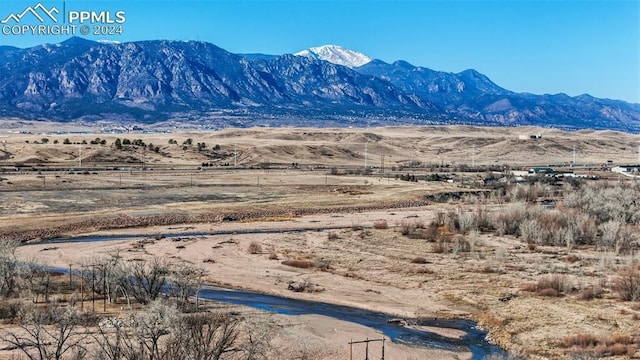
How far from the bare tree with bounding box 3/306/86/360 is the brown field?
8.46 m

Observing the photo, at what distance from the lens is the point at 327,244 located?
52594 mm

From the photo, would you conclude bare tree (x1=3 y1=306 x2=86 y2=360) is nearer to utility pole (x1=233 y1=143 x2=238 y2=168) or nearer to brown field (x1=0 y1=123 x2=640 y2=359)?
brown field (x1=0 y1=123 x2=640 y2=359)

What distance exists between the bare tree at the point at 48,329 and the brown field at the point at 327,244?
8.46 m

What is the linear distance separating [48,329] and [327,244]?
27167mm

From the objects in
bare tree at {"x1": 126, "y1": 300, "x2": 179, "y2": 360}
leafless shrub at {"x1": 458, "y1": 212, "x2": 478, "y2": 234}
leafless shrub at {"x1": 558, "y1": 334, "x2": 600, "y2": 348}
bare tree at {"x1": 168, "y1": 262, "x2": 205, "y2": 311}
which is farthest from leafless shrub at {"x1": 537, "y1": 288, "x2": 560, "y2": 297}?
leafless shrub at {"x1": 458, "y1": 212, "x2": 478, "y2": 234}

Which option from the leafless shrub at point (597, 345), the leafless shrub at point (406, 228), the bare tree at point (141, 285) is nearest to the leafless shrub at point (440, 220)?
the leafless shrub at point (406, 228)

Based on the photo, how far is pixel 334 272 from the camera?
42969 mm

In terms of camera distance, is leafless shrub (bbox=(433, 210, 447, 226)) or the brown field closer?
the brown field

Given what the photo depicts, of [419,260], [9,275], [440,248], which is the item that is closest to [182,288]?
[9,275]

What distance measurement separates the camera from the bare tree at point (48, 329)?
24906mm

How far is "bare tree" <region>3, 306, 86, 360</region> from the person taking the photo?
24906 mm

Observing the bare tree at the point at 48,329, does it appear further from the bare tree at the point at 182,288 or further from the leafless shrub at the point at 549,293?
the leafless shrub at the point at 549,293

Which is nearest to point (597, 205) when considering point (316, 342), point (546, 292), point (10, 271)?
point (546, 292)

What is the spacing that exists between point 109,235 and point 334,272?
2268 cm
